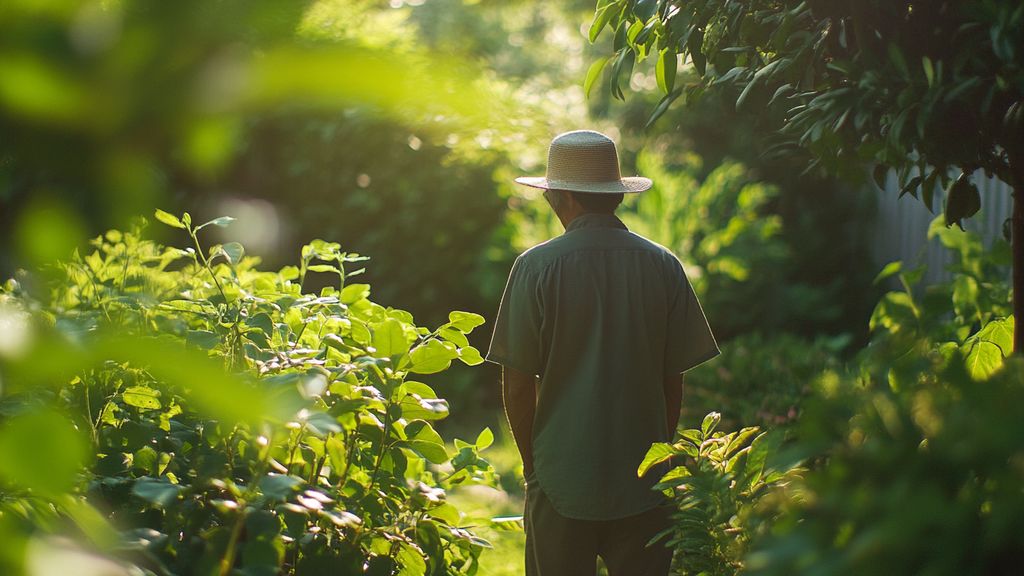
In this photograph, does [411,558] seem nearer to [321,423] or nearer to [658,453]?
[658,453]

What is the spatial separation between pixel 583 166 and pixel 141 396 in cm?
144

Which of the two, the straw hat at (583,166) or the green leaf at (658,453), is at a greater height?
the straw hat at (583,166)

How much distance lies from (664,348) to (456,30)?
56.7ft

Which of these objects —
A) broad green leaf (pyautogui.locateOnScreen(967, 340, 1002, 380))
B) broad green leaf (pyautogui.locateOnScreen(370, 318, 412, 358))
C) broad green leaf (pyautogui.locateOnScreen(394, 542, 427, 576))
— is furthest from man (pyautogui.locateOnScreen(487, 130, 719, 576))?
broad green leaf (pyautogui.locateOnScreen(967, 340, 1002, 380))

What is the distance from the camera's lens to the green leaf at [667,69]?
2459mm

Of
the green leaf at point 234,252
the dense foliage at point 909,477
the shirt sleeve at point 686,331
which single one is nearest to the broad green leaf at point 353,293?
the green leaf at point 234,252

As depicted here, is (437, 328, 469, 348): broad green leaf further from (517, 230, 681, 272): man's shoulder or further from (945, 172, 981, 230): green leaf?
(945, 172, 981, 230): green leaf

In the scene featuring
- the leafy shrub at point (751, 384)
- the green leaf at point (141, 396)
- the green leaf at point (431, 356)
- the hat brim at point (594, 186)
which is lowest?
the leafy shrub at point (751, 384)

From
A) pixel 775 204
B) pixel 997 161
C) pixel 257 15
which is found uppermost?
pixel 257 15

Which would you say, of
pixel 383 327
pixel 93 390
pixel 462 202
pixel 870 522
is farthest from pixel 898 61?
pixel 462 202

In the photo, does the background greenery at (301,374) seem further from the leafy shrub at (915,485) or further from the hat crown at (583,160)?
the hat crown at (583,160)

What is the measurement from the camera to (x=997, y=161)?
238 centimetres

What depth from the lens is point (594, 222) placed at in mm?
2934

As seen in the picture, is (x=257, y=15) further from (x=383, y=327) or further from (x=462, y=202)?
(x=462, y=202)
